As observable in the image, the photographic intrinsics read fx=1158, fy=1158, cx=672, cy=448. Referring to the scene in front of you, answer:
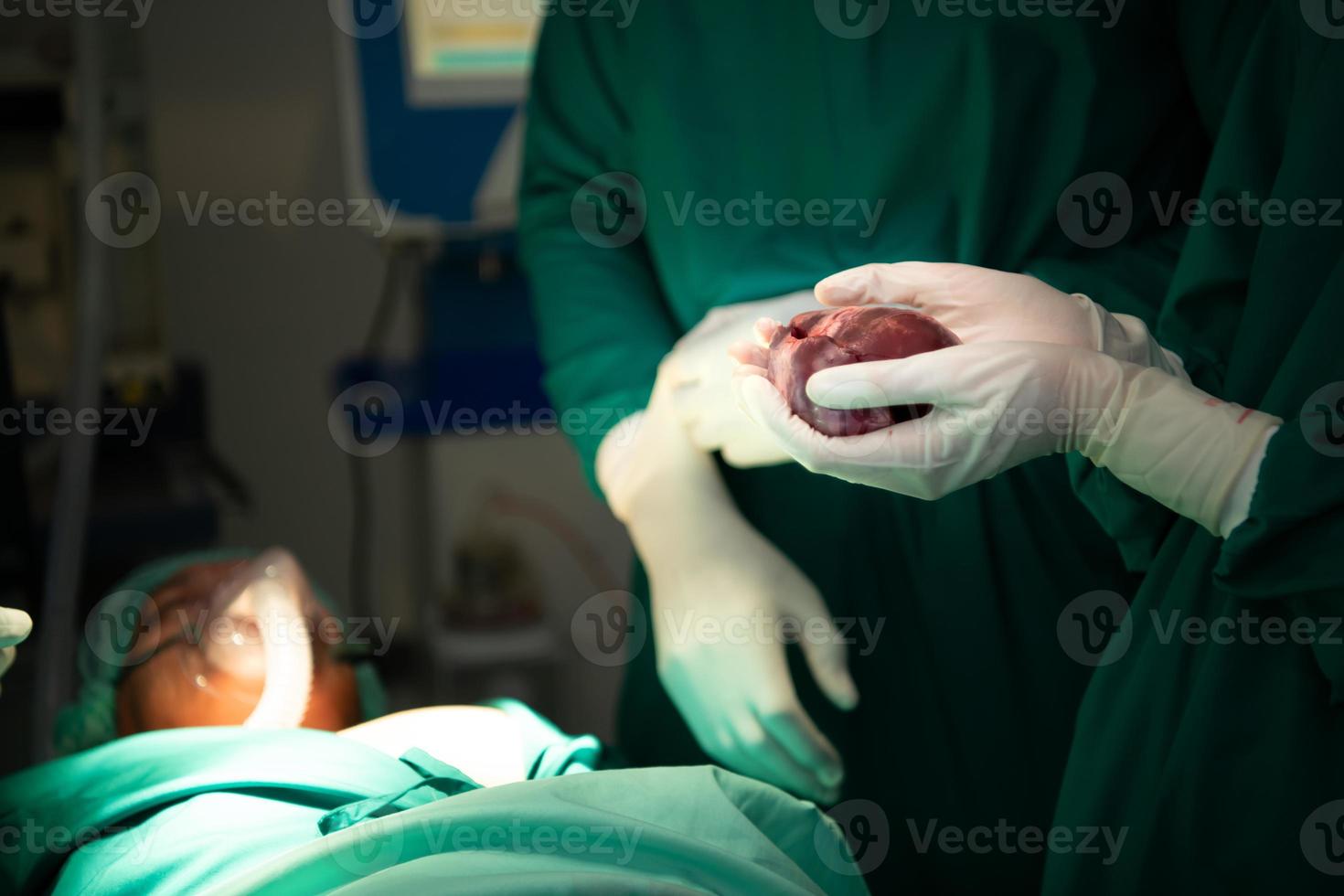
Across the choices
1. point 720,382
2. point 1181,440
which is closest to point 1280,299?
point 1181,440

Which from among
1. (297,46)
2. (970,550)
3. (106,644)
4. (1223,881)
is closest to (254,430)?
(297,46)

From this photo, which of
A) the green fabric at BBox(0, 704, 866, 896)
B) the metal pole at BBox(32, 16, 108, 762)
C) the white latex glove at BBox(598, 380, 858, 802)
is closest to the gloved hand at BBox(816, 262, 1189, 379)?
the white latex glove at BBox(598, 380, 858, 802)

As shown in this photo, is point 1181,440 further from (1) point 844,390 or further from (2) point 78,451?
(2) point 78,451

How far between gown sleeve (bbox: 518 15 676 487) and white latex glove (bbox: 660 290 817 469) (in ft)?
0.34

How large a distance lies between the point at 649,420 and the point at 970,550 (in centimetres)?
35

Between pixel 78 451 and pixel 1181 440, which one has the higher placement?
pixel 1181 440

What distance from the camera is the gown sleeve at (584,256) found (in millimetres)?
1283

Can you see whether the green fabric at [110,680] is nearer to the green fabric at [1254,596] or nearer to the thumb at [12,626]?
the thumb at [12,626]

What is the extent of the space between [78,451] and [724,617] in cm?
101

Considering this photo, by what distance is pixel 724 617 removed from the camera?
1.10 m

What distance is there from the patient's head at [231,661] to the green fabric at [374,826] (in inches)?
5.6

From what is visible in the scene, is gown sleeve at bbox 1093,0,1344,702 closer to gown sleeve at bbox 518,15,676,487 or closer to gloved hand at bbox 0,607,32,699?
gown sleeve at bbox 518,15,676,487

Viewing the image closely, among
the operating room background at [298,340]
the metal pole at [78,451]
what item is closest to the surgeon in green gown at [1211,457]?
the metal pole at [78,451]

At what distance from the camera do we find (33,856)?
107 cm
